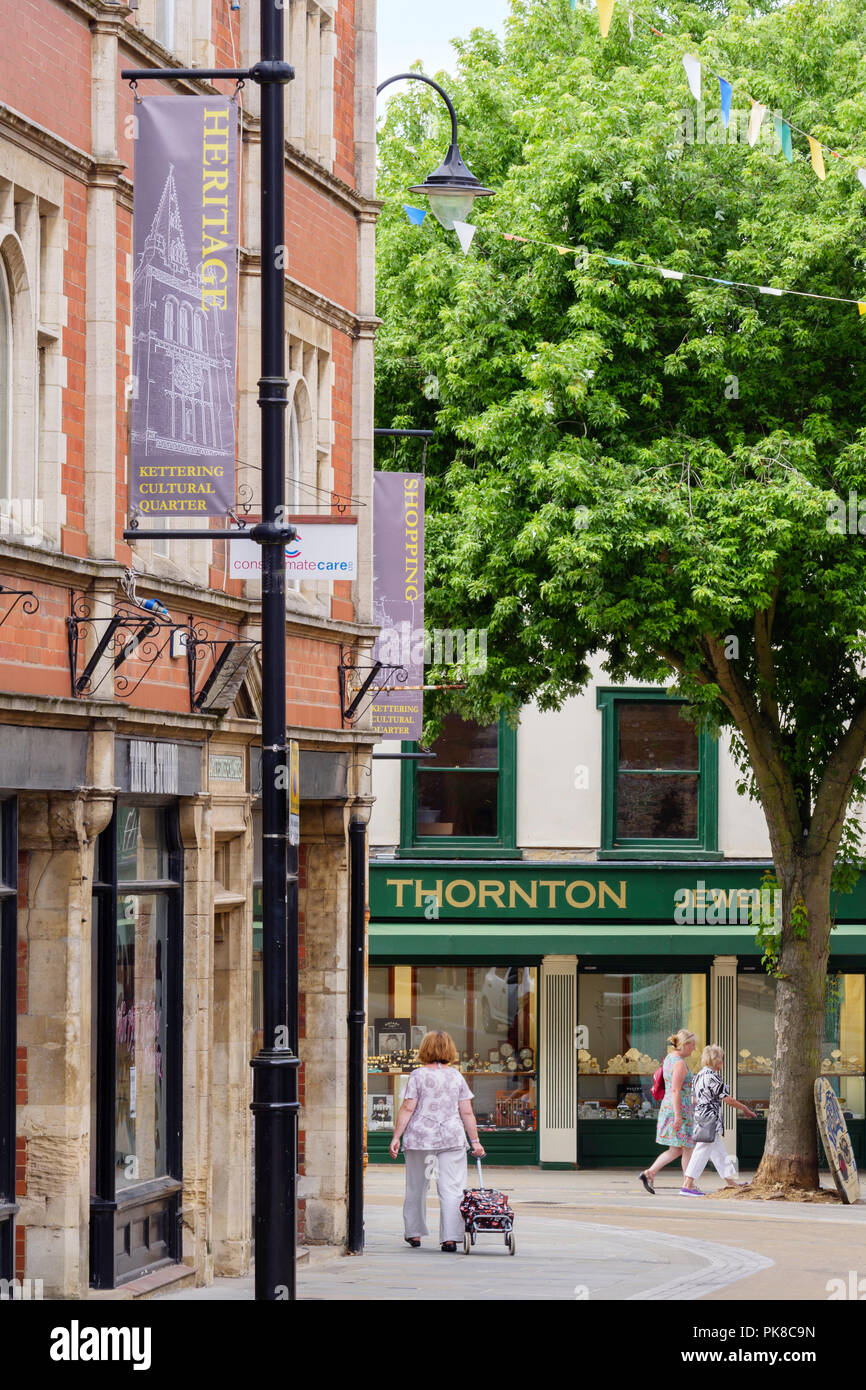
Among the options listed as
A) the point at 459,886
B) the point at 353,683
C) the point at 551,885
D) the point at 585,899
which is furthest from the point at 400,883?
the point at 353,683

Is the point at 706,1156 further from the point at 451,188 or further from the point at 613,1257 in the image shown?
the point at 451,188

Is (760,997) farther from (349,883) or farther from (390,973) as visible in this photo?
(349,883)

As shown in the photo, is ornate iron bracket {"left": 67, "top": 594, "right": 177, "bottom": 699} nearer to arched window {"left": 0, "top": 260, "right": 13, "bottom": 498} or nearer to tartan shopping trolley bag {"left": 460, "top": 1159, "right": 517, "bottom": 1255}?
arched window {"left": 0, "top": 260, "right": 13, "bottom": 498}

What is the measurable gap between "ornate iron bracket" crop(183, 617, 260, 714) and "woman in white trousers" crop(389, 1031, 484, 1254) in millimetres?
3282

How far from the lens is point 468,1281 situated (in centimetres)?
1350

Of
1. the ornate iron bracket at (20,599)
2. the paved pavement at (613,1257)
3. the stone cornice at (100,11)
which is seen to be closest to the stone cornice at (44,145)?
the stone cornice at (100,11)

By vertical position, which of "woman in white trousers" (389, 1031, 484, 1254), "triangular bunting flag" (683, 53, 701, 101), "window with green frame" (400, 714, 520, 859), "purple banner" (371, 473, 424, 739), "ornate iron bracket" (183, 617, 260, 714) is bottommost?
"woman in white trousers" (389, 1031, 484, 1254)

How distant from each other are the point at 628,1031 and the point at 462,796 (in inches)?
145

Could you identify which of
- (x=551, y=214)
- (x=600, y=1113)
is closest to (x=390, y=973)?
(x=600, y=1113)

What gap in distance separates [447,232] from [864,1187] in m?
12.1

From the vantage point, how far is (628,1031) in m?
26.4

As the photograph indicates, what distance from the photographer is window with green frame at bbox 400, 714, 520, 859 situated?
2639 cm

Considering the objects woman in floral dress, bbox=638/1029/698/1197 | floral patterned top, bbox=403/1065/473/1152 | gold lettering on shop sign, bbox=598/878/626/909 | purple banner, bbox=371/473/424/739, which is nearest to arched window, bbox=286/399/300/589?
purple banner, bbox=371/473/424/739

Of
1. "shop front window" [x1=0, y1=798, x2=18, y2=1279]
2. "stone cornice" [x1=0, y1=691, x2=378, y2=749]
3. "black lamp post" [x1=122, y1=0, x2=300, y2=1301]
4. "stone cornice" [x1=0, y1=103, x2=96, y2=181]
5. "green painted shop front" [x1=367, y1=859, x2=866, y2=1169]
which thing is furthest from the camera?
"green painted shop front" [x1=367, y1=859, x2=866, y2=1169]
